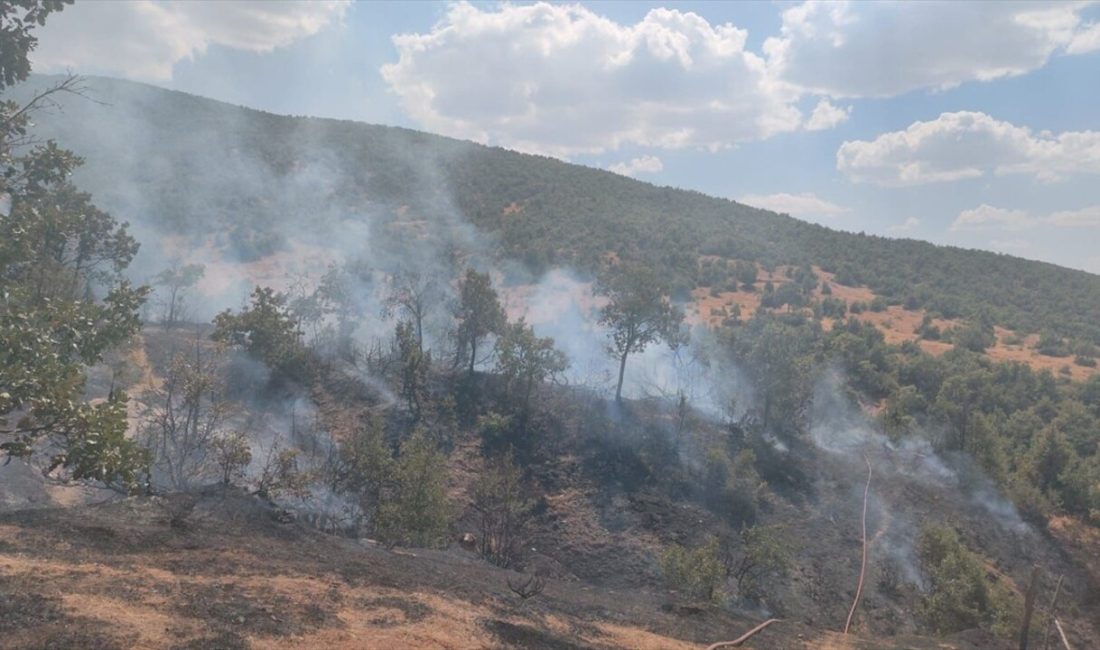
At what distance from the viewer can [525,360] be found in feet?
76.7

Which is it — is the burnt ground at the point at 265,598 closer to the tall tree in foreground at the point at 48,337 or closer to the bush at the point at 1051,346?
the tall tree in foreground at the point at 48,337

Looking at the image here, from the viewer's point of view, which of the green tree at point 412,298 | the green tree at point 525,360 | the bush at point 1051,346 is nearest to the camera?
the green tree at point 525,360

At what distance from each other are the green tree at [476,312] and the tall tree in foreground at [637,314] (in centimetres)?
384

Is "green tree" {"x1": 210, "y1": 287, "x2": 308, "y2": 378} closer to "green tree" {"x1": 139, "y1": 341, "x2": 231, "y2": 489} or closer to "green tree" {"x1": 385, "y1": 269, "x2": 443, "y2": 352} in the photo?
"green tree" {"x1": 139, "y1": 341, "x2": 231, "y2": 489}

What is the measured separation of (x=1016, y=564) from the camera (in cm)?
1994

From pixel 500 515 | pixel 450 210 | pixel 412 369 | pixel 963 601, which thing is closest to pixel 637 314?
pixel 412 369

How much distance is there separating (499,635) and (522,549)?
9.22m

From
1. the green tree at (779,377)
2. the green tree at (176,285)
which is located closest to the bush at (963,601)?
the green tree at (779,377)

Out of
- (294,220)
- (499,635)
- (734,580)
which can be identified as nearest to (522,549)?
(734,580)

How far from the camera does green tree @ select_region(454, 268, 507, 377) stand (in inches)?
951

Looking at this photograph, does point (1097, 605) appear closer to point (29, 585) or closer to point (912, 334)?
point (912, 334)

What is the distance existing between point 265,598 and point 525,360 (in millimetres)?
15642

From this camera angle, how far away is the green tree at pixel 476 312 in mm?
24156

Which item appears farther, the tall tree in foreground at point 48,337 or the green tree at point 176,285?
the green tree at point 176,285
